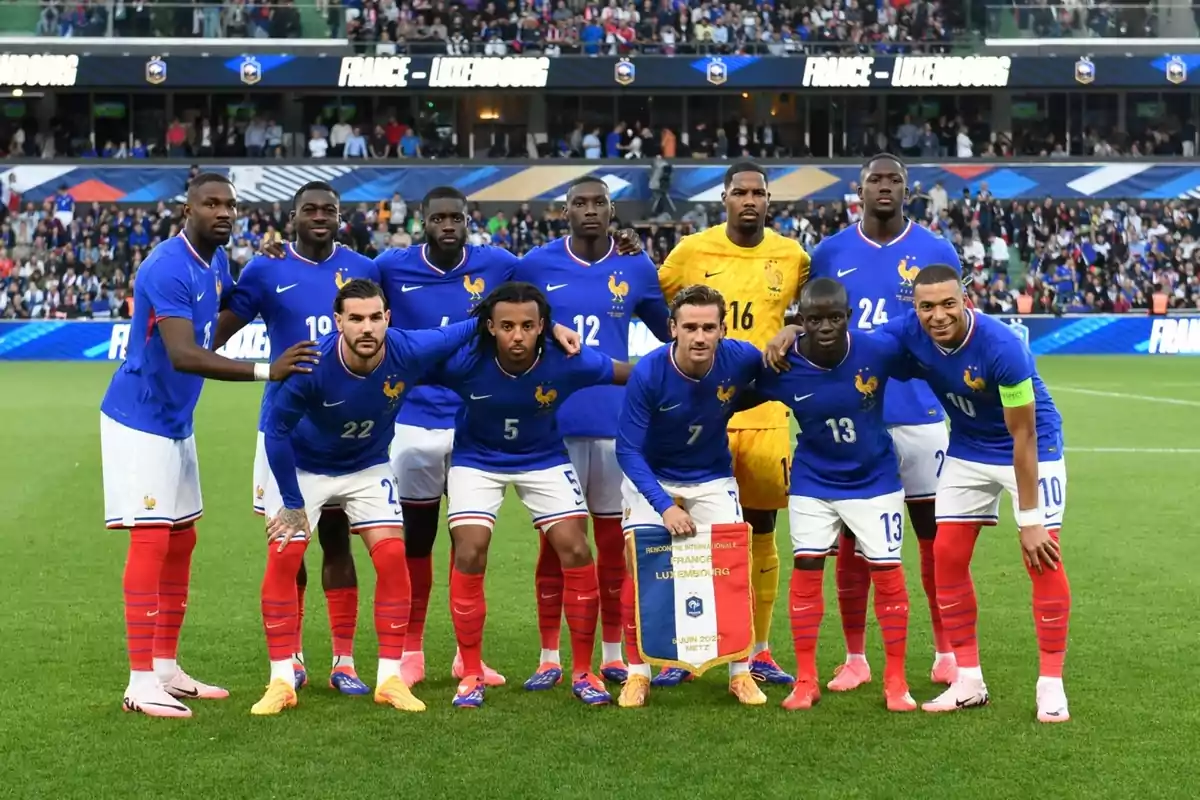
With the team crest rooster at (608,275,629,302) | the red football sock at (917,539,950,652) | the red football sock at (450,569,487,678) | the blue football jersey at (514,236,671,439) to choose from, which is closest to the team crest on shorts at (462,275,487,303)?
the blue football jersey at (514,236,671,439)

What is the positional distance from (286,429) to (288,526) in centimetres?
43

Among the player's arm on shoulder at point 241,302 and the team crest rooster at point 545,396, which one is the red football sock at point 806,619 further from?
the player's arm on shoulder at point 241,302

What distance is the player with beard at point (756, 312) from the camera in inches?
285

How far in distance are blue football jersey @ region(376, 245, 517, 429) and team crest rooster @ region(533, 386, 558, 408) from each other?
0.76 meters

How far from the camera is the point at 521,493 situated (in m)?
6.92

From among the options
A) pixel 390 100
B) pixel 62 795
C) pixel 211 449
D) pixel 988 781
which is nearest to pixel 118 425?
pixel 62 795

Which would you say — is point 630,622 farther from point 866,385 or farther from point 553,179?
point 553,179

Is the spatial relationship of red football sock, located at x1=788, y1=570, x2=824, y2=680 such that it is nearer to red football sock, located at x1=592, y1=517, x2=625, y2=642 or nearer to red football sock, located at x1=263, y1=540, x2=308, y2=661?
red football sock, located at x1=592, y1=517, x2=625, y2=642

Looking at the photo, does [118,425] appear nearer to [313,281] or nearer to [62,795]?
[313,281]

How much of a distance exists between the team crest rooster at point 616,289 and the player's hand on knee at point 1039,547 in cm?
226

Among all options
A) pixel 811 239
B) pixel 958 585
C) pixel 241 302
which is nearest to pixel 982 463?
pixel 958 585

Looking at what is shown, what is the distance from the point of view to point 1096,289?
33844 millimetres

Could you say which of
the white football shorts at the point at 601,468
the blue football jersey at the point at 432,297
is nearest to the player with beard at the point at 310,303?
the blue football jersey at the point at 432,297

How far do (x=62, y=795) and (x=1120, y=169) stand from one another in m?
36.5
